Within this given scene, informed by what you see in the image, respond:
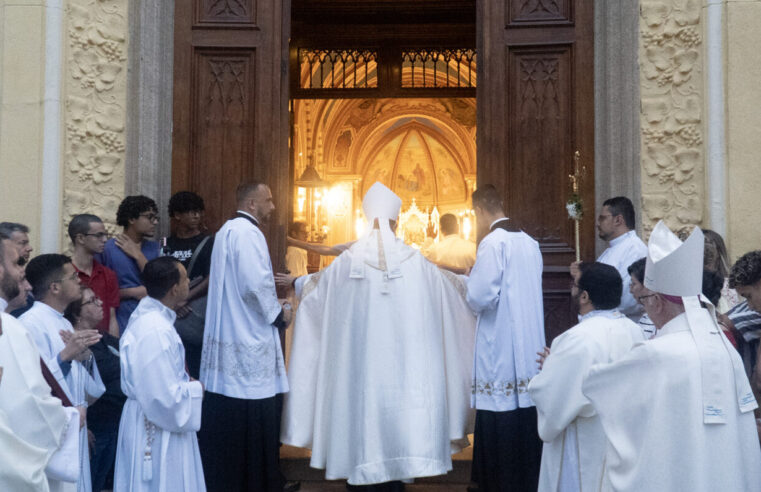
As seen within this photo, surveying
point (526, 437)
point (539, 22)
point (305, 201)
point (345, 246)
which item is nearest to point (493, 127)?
point (539, 22)

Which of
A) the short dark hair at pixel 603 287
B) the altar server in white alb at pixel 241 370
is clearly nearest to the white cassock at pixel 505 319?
the altar server in white alb at pixel 241 370

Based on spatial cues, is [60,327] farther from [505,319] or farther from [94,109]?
[505,319]

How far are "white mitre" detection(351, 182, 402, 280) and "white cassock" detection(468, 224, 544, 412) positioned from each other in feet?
1.85

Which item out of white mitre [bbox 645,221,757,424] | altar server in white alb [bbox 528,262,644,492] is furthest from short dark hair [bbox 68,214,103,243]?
white mitre [bbox 645,221,757,424]

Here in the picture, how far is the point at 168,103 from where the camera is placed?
6809 millimetres

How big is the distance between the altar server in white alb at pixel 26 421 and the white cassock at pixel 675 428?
2175 millimetres

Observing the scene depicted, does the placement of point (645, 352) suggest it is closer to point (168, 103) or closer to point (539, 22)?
point (539, 22)

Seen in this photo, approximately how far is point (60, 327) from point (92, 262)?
128 cm

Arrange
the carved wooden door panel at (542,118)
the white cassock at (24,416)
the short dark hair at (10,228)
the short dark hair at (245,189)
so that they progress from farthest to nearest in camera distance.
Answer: the carved wooden door panel at (542,118) → the short dark hair at (245,189) → the short dark hair at (10,228) → the white cassock at (24,416)

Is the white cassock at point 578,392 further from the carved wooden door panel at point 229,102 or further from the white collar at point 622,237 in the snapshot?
the carved wooden door panel at point 229,102

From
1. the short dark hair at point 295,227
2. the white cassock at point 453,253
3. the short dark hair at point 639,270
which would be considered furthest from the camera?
the short dark hair at point 295,227

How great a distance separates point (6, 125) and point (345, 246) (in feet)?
8.01

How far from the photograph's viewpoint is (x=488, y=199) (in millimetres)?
6066

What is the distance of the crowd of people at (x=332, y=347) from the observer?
4438 millimetres
